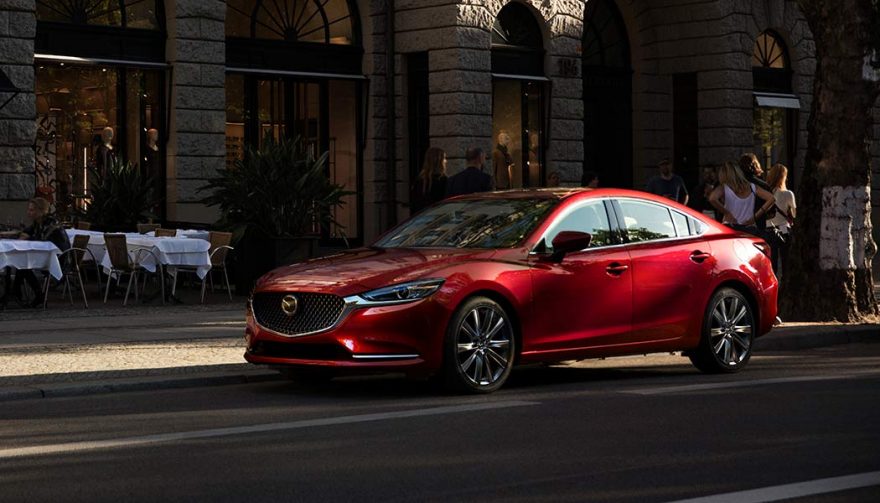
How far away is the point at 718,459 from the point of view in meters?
8.62

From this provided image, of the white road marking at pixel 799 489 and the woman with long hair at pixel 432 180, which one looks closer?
the white road marking at pixel 799 489

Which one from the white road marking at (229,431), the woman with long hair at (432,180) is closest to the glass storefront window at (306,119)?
the woman with long hair at (432,180)

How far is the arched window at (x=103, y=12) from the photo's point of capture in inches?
1015

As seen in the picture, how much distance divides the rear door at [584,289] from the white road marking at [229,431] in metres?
1.16

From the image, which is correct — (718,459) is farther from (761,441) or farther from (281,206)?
(281,206)

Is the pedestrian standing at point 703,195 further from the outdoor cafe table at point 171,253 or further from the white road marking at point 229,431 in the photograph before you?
the white road marking at point 229,431

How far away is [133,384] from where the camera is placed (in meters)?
12.4

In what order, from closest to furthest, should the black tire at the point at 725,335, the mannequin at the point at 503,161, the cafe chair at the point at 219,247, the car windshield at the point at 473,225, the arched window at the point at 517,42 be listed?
the car windshield at the point at 473,225
the black tire at the point at 725,335
the cafe chair at the point at 219,247
the arched window at the point at 517,42
the mannequin at the point at 503,161

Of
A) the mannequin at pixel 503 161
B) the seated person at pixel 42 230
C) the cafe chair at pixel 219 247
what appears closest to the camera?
the seated person at pixel 42 230

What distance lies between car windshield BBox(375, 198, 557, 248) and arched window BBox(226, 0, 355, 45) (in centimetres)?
1578

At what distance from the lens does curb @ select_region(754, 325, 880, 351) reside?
1580cm

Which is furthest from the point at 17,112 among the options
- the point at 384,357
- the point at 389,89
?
the point at 384,357

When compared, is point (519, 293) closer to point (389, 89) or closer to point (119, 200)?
point (119, 200)

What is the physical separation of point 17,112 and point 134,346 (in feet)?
34.5
